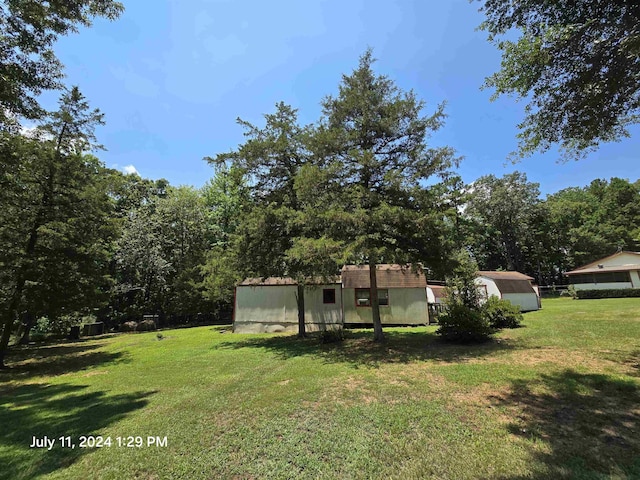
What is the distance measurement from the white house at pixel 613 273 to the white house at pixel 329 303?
26.5 metres

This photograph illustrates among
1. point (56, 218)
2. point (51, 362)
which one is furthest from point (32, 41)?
point (51, 362)

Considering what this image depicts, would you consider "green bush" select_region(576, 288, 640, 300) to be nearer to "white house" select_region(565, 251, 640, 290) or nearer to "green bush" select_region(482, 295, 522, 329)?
"white house" select_region(565, 251, 640, 290)

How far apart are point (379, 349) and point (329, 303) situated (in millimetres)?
7220

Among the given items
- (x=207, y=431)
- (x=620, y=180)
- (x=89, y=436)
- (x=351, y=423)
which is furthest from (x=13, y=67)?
(x=620, y=180)

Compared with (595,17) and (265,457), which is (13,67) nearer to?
(265,457)

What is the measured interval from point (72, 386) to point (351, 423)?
8.64 m

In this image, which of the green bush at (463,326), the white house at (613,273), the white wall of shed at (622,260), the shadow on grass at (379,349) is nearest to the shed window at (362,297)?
the shadow on grass at (379,349)

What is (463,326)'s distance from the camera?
10.6m

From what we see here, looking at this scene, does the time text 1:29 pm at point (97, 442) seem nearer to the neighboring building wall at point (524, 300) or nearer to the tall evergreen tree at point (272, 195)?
the tall evergreen tree at point (272, 195)

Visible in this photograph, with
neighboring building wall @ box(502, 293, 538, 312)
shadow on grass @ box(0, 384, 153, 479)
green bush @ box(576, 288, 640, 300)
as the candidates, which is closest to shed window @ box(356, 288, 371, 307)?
neighboring building wall @ box(502, 293, 538, 312)

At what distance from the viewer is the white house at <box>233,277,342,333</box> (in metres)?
17.6

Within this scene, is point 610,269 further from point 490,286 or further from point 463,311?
point 463,311

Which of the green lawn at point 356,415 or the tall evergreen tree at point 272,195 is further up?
the tall evergreen tree at point 272,195

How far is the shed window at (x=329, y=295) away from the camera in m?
17.8
